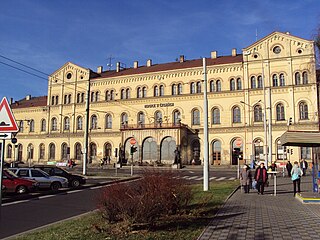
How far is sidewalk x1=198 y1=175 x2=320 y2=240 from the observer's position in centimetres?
799

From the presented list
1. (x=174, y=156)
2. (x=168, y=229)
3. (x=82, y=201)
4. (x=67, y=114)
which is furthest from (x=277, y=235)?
(x=67, y=114)

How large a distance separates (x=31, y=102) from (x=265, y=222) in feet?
243

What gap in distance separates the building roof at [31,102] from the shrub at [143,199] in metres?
64.4

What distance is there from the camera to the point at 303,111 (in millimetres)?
47500

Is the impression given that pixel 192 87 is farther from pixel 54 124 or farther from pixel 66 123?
pixel 54 124

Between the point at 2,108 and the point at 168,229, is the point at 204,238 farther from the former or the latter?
the point at 2,108

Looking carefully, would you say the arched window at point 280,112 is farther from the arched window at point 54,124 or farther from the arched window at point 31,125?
the arched window at point 31,125

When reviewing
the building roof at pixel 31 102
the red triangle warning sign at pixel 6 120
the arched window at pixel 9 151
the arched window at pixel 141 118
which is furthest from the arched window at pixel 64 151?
the red triangle warning sign at pixel 6 120

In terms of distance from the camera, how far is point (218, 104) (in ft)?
174

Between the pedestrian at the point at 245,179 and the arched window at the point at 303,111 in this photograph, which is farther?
the arched window at the point at 303,111

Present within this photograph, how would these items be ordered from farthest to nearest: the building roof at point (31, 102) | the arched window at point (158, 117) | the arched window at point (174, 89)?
the building roof at point (31, 102), the arched window at point (158, 117), the arched window at point (174, 89)

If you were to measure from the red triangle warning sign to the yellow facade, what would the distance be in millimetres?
40932

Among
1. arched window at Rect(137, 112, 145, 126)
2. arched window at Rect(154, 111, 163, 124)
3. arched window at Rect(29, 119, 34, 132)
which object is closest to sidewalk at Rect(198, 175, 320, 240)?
arched window at Rect(154, 111, 163, 124)

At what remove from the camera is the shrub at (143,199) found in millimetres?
8172
